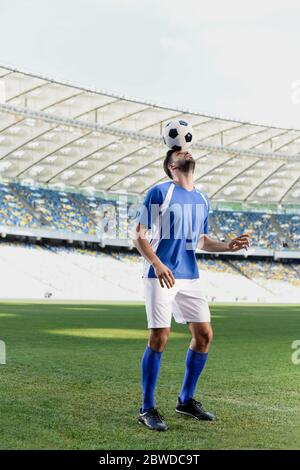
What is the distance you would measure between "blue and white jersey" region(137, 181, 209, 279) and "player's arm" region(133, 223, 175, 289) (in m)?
0.08

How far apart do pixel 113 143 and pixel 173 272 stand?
164 feet

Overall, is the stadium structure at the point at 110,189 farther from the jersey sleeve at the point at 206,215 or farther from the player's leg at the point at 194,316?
the player's leg at the point at 194,316

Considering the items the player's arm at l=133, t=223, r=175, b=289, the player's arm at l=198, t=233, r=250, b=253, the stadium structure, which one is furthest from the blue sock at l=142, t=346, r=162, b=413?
the stadium structure

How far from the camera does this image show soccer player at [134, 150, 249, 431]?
5.56 meters

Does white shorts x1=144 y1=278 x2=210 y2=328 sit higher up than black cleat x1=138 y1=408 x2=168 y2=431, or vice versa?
white shorts x1=144 y1=278 x2=210 y2=328

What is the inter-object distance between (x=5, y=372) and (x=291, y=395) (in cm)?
345

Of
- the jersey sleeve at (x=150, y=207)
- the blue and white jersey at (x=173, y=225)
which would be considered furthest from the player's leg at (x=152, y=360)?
the jersey sleeve at (x=150, y=207)

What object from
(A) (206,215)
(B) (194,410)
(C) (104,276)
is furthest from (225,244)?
(C) (104,276)

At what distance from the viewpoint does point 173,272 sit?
225 inches

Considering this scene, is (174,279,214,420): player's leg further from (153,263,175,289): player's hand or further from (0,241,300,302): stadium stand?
(0,241,300,302): stadium stand

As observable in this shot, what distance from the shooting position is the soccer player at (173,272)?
556 centimetres

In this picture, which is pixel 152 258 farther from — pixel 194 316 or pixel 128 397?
pixel 128 397

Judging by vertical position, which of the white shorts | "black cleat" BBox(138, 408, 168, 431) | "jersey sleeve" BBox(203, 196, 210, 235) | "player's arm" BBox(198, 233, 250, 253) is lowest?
"black cleat" BBox(138, 408, 168, 431)

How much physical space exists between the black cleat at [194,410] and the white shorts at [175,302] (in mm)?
697
